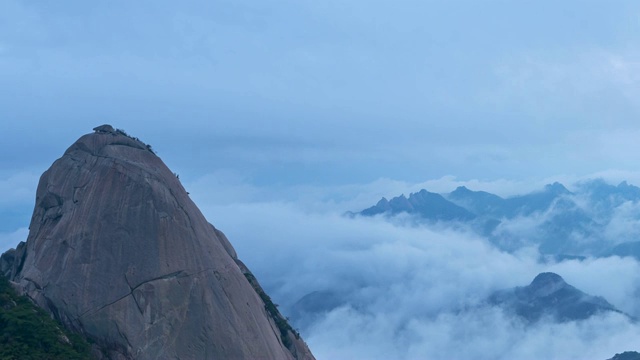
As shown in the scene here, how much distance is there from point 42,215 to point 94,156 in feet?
10.7

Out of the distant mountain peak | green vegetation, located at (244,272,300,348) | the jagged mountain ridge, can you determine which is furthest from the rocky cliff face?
the distant mountain peak

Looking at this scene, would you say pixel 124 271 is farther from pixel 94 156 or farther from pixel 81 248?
Result: pixel 94 156

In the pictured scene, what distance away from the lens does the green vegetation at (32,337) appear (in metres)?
30.8

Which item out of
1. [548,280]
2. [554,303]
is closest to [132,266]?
[554,303]

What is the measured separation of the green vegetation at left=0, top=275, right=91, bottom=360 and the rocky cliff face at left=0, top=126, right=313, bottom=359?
4.12ft

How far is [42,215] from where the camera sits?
3819 centimetres

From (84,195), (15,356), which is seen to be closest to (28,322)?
(15,356)

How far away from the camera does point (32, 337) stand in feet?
103

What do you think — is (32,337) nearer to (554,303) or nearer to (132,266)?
(132,266)

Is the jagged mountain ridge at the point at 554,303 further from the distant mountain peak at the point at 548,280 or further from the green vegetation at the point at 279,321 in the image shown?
the green vegetation at the point at 279,321

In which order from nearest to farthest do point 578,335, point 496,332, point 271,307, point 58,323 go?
1. point 58,323
2. point 271,307
3. point 578,335
4. point 496,332

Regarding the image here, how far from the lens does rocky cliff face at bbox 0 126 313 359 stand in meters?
33.5

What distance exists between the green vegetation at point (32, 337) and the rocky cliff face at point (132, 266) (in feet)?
4.12

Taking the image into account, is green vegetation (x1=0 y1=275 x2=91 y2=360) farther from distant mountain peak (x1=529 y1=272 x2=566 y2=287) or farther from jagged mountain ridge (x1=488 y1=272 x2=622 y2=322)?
distant mountain peak (x1=529 y1=272 x2=566 y2=287)
